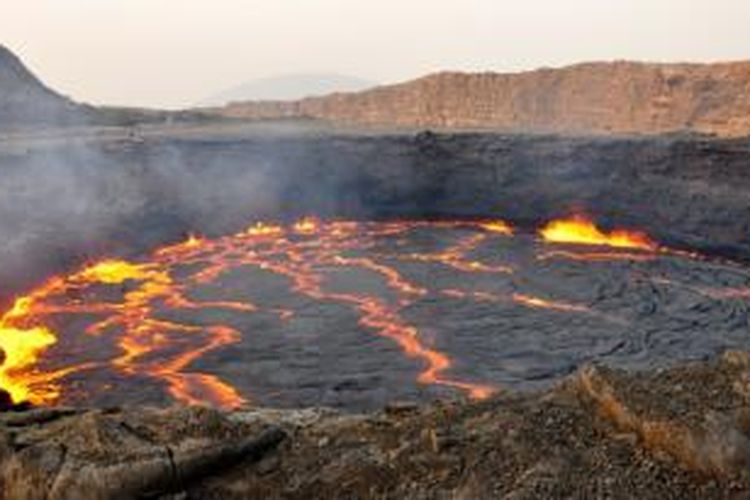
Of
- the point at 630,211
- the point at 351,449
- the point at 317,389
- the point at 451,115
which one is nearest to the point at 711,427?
the point at 351,449

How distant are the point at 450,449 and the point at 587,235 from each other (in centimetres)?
2849

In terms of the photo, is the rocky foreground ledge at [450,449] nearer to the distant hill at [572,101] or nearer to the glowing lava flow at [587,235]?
the glowing lava flow at [587,235]

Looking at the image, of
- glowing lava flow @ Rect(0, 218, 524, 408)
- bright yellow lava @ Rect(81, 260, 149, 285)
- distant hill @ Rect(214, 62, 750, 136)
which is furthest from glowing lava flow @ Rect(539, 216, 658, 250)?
distant hill @ Rect(214, 62, 750, 136)

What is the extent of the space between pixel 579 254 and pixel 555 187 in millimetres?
5993

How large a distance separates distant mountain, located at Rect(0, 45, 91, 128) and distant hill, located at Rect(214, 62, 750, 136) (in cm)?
1220

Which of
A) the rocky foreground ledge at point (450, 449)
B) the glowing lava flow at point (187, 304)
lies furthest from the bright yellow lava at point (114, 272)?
the rocky foreground ledge at point (450, 449)

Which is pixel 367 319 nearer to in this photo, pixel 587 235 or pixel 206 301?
pixel 206 301

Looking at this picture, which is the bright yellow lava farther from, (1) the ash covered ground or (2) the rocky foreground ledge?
(2) the rocky foreground ledge

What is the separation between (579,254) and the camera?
3166cm

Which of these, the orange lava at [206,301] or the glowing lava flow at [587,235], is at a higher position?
the glowing lava flow at [587,235]

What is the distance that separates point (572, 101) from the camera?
6669cm

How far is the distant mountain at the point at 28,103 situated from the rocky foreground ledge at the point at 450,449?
4273 centimetres

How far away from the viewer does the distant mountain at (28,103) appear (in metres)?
50.2

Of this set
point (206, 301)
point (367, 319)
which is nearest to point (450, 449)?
point (367, 319)
